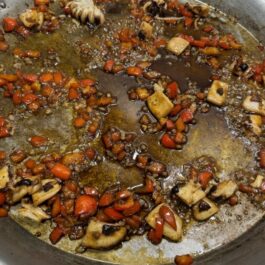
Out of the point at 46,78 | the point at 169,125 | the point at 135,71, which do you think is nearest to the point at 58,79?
the point at 46,78

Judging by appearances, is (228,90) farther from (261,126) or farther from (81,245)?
(81,245)

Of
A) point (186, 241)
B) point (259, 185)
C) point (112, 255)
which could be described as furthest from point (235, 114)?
point (112, 255)

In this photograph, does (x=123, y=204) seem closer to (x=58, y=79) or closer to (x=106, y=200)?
(x=106, y=200)

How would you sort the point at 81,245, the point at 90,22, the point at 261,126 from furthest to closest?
1. the point at 90,22
2. the point at 261,126
3. the point at 81,245

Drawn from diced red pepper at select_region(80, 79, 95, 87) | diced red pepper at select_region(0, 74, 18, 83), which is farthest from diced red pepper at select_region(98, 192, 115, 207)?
diced red pepper at select_region(0, 74, 18, 83)

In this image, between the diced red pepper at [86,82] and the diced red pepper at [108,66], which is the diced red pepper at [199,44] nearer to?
the diced red pepper at [108,66]

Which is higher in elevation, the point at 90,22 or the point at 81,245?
the point at 90,22
